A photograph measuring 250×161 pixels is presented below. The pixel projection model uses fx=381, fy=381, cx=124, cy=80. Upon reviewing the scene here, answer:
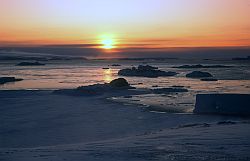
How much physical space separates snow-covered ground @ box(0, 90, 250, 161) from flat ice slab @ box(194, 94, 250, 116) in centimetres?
60

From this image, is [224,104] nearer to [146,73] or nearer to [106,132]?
[106,132]

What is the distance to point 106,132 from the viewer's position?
32.5 ft

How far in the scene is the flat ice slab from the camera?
40.9ft

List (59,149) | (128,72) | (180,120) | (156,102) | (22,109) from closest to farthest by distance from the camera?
(59,149)
(180,120)
(22,109)
(156,102)
(128,72)

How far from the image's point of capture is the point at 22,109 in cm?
1409

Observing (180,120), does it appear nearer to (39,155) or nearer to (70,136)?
(70,136)

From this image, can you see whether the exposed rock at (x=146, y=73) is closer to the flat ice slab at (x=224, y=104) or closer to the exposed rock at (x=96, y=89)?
the exposed rock at (x=96, y=89)

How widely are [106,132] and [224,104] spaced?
188 inches

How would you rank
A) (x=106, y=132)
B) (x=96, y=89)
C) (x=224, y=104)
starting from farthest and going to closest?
(x=96, y=89)
(x=224, y=104)
(x=106, y=132)

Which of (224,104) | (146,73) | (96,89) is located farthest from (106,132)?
(146,73)

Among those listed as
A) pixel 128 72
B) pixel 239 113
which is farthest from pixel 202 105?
pixel 128 72

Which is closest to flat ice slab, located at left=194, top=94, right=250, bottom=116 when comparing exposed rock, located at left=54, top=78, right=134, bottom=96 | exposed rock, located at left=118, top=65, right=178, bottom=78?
exposed rock, located at left=54, top=78, right=134, bottom=96

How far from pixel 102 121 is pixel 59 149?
4558mm

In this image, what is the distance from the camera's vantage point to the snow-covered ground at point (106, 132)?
6312mm
